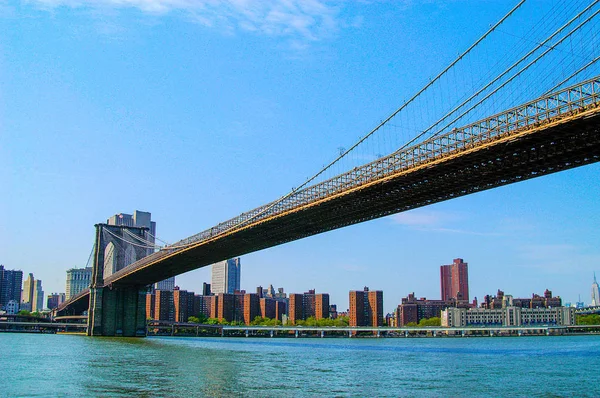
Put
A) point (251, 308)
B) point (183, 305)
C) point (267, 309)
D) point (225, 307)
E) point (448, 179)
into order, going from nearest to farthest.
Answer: point (448, 179)
point (183, 305)
point (225, 307)
point (251, 308)
point (267, 309)

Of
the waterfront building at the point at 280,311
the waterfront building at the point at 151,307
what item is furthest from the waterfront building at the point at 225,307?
the waterfront building at the point at 151,307

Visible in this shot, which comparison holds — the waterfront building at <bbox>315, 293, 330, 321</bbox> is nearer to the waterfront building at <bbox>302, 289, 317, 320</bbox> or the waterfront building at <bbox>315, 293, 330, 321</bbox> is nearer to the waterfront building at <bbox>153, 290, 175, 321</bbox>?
the waterfront building at <bbox>302, 289, 317, 320</bbox>

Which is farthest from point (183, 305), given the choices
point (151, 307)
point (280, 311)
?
point (280, 311)

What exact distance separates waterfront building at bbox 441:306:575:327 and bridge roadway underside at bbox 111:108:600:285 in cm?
12703

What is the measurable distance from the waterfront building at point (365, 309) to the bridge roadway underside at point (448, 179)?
10054cm

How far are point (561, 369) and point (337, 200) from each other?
15.9 meters

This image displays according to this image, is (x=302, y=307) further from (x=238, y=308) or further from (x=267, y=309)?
(x=238, y=308)

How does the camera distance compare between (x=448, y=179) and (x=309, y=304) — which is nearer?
(x=448, y=179)

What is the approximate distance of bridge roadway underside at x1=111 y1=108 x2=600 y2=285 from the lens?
2920 centimetres

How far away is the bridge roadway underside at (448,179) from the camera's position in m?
29.2

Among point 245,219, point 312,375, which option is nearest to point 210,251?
point 245,219

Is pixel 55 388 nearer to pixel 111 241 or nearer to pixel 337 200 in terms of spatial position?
pixel 337 200

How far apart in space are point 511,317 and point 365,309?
41.2 m

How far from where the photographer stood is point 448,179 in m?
36.3
